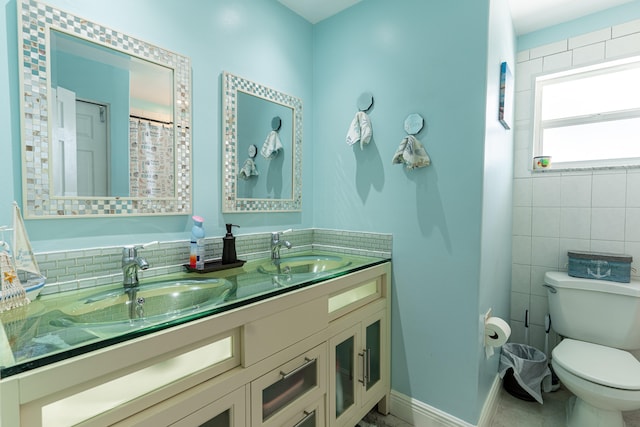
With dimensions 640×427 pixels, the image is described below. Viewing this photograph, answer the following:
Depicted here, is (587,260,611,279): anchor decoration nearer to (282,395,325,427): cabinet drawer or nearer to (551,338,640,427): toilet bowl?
(551,338,640,427): toilet bowl

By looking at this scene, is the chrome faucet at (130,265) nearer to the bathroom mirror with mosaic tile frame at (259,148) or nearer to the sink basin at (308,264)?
the bathroom mirror with mosaic tile frame at (259,148)

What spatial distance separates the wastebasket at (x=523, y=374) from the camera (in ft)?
6.19

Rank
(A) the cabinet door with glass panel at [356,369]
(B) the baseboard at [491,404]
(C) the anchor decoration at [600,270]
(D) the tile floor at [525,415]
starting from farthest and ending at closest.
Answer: (C) the anchor decoration at [600,270] < (D) the tile floor at [525,415] < (B) the baseboard at [491,404] < (A) the cabinet door with glass panel at [356,369]

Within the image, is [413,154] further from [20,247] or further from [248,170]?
[20,247]

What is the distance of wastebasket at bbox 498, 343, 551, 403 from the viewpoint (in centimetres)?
189

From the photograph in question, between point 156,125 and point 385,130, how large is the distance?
117cm

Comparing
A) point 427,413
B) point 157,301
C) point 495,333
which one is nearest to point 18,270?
point 157,301

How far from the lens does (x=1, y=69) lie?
3.17 feet

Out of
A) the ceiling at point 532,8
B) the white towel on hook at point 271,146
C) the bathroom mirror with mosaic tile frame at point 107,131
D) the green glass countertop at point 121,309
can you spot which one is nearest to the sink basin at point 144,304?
the green glass countertop at point 121,309

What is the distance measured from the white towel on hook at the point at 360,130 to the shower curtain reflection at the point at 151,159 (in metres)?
0.97

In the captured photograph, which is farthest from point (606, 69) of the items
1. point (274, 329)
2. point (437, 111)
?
point (274, 329)

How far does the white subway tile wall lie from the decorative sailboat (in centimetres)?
269

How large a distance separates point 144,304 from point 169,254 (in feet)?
1.04

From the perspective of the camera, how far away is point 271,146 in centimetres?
183
